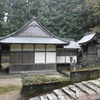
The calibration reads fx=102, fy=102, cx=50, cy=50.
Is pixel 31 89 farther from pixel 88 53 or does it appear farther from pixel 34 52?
pixel 88 53

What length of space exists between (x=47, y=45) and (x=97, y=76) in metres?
6.11

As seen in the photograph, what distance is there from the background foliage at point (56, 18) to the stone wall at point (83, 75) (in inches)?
727

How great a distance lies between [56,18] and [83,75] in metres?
21.3

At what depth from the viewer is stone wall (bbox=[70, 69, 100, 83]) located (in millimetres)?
4930

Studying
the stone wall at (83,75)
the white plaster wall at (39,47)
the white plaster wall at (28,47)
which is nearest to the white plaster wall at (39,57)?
the white plaster wall at (39,47)

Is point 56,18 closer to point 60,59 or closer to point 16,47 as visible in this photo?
point 60,59

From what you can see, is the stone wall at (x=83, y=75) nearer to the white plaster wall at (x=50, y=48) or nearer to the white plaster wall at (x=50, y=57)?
the white plaster wall at (x=50, y=57)

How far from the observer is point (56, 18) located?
24469 mm

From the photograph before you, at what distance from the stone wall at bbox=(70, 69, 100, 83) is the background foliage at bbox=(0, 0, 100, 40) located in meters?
18.5

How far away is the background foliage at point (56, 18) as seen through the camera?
22.1 m

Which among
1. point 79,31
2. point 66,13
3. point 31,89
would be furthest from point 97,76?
point 66,13

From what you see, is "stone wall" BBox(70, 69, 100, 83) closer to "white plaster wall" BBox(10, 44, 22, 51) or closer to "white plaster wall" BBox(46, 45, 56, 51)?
"white plaster wall" BBox(46, 45, 56, 51)

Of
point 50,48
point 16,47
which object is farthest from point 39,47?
point 16,47

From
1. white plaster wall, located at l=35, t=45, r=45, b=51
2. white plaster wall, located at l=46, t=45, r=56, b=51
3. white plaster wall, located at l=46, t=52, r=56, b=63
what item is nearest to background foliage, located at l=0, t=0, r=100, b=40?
white plaster wall, located at l=46, t=45, r=56, b=51
